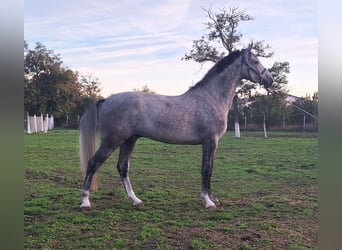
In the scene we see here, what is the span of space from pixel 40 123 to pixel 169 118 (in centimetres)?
324

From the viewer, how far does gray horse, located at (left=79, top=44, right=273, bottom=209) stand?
407 cm

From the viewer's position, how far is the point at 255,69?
4.34 m

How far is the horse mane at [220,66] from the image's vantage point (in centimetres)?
441

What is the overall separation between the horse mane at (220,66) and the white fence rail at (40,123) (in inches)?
118

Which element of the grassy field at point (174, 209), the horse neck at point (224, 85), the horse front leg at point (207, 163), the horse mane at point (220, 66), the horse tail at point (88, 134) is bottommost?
the grassy field at point (174, 209)

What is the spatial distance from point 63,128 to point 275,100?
3.73 metres

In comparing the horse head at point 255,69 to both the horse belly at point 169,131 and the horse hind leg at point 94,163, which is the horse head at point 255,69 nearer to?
the horse belly at point 169,131

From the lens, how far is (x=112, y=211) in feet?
13.5

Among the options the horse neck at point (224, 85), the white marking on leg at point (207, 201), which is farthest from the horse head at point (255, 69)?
the white marking on leg at point (207, 201)

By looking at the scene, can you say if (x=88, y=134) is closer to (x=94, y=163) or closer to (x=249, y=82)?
(x=94, y=163)

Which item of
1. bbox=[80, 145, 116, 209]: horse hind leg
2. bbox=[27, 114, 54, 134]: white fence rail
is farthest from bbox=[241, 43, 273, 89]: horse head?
bbox=[27, 114, 54, 134]: white fence rail

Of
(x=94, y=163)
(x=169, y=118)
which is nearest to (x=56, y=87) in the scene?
(x=94, y=163)

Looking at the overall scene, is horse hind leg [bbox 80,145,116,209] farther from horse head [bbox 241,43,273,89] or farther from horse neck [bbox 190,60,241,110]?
horse head [bbox 241,43,273,89]

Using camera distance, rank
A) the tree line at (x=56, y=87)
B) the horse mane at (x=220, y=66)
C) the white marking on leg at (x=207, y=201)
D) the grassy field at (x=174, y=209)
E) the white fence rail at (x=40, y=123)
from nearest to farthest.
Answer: the grassy field at (x=174, y=209) → the white marking on leg at (x=207, y=201) → the horse mane at (x=220, y=66) → the tree line at (x=56, y=87) → the white fence rail at (x=40, y=123)
